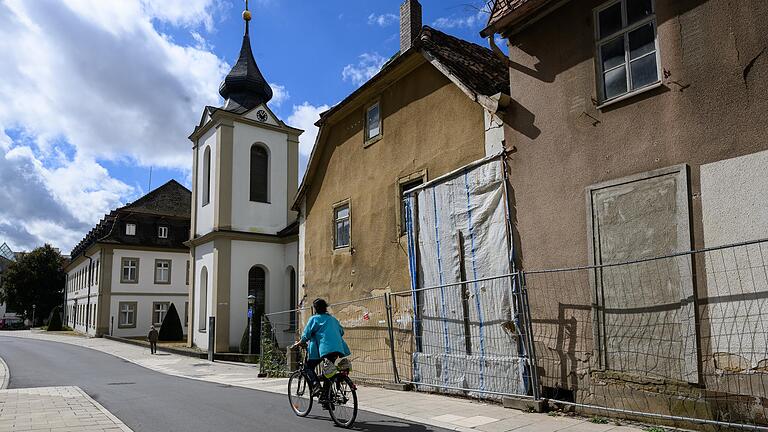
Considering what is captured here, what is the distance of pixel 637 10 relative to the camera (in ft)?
27.1

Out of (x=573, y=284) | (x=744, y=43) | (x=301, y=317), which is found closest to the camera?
(x=744, y=43)

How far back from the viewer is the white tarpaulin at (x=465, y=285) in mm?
9633

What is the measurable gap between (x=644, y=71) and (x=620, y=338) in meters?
3.80

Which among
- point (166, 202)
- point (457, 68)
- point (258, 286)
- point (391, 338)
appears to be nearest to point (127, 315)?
point (166, 202)

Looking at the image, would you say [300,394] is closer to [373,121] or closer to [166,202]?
[373,121]

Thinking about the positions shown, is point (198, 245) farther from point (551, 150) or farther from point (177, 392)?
A: point (551, 150)

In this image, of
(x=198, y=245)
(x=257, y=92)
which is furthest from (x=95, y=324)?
(x=257, y=92)

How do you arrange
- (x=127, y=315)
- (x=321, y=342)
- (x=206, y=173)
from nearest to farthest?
(x=321, y=342), (x=206, y=173), (x=127, y=315)

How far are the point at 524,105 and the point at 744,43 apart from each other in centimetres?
350

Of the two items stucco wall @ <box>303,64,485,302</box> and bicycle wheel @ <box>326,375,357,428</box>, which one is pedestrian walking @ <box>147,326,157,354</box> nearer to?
stucco wall @ <box>303,64,485,302</box>

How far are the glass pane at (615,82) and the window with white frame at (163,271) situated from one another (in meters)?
42.8

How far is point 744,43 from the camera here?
6.91 meters

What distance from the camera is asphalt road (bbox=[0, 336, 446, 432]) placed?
25.7ft

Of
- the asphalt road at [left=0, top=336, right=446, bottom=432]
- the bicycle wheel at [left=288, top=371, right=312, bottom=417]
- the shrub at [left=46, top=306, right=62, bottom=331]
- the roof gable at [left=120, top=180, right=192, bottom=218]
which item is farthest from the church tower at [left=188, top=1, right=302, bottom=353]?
the shrub at [left=46, top=306, right=62, bottom=331]
